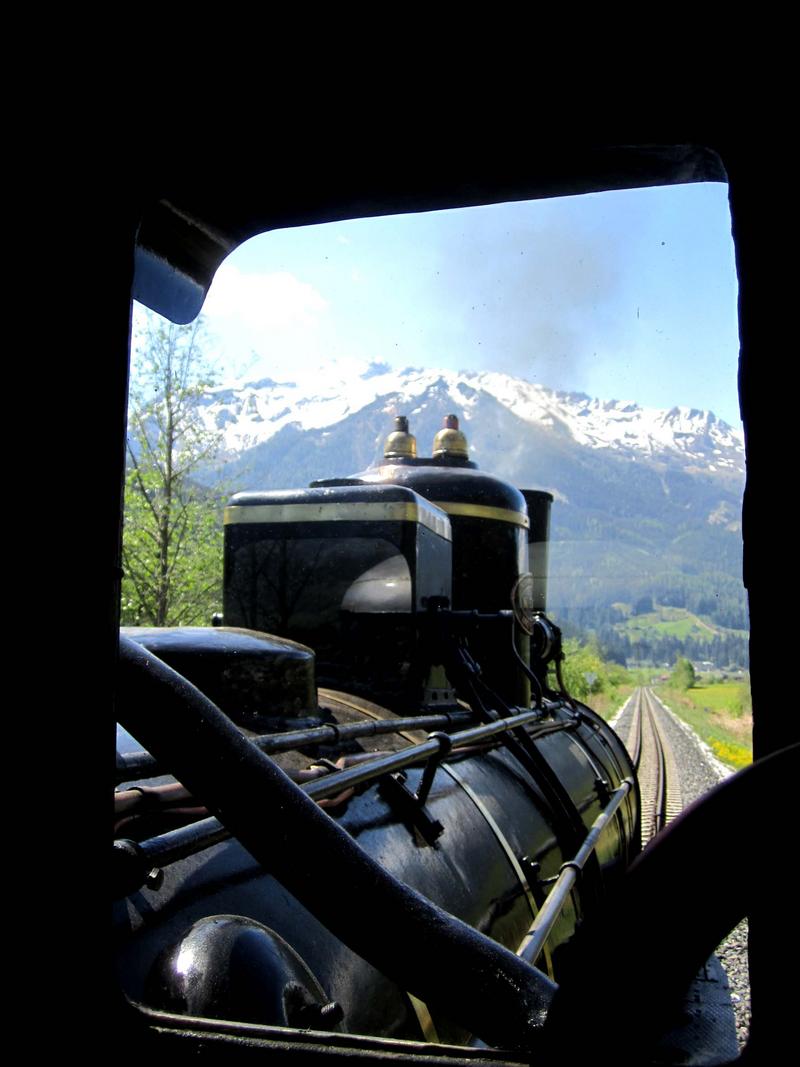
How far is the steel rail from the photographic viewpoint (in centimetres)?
160

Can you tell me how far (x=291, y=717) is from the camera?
302cm

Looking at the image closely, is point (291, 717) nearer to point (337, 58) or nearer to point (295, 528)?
point (295, 528)

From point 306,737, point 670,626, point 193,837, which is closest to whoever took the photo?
point 193,837

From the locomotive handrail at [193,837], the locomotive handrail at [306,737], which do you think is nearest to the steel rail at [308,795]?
the locomotive handrail at [193,837]

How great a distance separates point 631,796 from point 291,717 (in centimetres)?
441

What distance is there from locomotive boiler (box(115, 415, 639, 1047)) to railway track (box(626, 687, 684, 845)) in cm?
84

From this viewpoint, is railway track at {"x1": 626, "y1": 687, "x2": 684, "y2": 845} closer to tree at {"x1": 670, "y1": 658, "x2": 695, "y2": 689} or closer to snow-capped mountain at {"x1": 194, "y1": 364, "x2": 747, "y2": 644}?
tree at {"x1": 670, "y1": 658, "x2": 695, "y2": 689}

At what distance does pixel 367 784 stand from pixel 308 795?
1164 mm

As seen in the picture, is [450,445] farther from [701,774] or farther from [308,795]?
[701,774]

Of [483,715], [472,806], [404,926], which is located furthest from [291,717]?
[404,926]

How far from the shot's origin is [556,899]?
10.6 ft

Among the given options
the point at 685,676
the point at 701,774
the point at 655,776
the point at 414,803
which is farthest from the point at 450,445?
the point at 685,676

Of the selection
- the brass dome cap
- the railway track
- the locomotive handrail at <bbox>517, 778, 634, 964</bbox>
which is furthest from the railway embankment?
the brass dome cap

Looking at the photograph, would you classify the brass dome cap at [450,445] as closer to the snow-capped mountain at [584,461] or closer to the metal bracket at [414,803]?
the metal bracket at [414,803]
